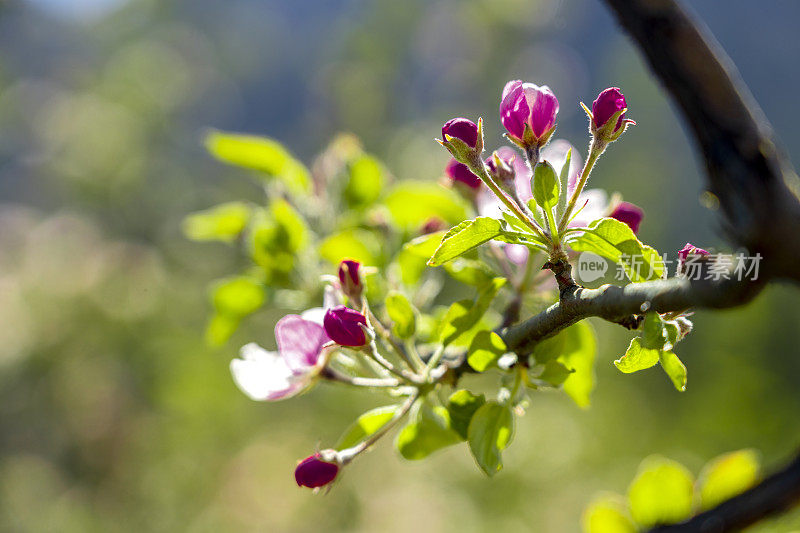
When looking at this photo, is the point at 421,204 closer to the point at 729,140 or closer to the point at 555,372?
the point at 555,372

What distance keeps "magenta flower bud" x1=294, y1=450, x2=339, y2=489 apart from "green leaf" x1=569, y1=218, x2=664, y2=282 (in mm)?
260

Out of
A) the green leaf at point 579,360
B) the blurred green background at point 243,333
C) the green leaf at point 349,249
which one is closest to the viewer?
the green leaf at point 579,360

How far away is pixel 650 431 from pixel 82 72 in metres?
4.42

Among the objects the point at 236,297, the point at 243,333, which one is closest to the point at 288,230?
the point at 236,297

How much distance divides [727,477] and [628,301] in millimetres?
417

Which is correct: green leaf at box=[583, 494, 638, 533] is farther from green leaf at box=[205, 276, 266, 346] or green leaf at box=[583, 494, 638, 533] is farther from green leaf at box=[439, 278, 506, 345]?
green leaf at box=[205, 276, 266, 346]

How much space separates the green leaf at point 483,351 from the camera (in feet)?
1.67

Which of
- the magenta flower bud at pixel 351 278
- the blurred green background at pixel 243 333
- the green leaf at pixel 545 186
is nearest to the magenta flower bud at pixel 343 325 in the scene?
the magenta flower bud at pixel 351 278

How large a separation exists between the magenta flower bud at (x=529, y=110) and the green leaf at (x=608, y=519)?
1.31 ft

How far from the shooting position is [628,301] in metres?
0.35

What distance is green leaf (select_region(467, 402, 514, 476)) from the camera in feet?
1.62

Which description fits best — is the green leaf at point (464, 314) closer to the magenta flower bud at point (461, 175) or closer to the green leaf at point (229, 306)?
the magenta flower bud at point (461, 175)

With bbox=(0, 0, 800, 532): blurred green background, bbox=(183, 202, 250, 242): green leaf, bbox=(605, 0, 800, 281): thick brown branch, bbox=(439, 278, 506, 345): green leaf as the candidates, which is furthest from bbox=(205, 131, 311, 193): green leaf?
bbox=(0, 0, 800, 532): blurred green background

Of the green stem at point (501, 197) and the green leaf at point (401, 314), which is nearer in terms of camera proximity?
the green stem at point (501, 197)
